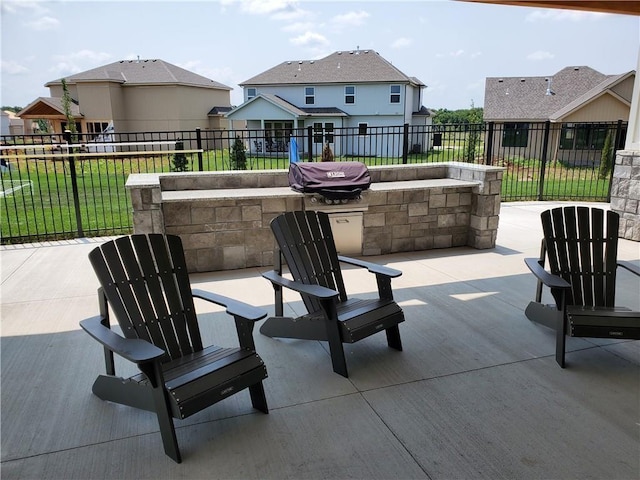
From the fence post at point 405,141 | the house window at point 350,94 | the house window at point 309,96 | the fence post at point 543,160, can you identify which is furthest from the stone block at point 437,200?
the house window at point 309,96

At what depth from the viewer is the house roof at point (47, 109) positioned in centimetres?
2919

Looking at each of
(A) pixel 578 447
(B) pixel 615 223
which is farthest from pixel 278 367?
(B) pixel 615 223

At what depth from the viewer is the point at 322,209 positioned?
6.00 metres

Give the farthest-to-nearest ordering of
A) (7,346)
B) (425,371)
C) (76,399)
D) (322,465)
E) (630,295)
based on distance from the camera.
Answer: (630,295)
(7,346)
(425,371)
(76,399)
(322,465)

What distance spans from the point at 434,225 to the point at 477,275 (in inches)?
53.8

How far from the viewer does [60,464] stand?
7.88 feet

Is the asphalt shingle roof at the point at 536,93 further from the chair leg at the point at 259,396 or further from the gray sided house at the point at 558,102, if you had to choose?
the chair leg at the point at 259,396

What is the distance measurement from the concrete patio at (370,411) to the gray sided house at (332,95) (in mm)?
23435

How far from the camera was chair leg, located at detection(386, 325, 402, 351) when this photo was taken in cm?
368

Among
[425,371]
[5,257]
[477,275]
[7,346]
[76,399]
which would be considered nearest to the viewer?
[76,399]

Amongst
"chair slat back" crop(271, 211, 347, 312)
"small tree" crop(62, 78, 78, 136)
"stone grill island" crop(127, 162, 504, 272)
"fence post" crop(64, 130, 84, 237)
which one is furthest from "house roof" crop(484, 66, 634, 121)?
"chair slat back" crop(271, 211, 347, 312)

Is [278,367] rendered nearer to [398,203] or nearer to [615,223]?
[615,223]

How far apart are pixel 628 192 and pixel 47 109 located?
1262 inches

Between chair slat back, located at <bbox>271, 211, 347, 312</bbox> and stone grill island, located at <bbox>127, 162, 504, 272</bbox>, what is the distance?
6.40 ft
